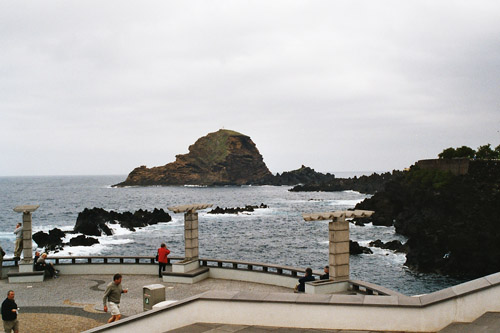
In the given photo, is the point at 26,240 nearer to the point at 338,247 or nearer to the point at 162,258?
the point at 162,258

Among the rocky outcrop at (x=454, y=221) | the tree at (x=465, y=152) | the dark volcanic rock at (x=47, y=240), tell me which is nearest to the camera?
the rocky outcrop at (x=454, y=221)

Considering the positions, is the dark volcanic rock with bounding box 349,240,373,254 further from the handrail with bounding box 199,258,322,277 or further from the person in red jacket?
the person in red jacket

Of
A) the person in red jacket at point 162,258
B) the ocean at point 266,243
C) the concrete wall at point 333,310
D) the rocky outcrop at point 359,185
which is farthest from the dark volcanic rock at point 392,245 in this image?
the rocky outcrop at point 359,185

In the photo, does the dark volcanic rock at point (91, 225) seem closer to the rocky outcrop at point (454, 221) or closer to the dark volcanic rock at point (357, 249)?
the dark volcanic rock at point (357, 249)

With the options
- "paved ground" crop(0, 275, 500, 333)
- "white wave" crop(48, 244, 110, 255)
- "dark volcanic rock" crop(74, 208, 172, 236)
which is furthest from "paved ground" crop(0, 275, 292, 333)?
"dark volcanic rock" crop(74, 208, 172, 236)

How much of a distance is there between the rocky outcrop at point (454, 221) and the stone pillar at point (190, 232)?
1245 inches

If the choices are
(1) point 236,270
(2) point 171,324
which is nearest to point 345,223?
(1) point 236,270

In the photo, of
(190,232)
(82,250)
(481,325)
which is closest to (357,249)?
(82,250)

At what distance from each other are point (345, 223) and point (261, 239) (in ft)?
173

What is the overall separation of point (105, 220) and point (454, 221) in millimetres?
55485

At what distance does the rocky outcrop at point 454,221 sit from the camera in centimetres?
4412

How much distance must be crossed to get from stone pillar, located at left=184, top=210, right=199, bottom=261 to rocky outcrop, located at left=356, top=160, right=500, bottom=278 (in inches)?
1245

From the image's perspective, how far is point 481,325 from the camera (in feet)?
28.8

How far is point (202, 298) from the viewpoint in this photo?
10.6 m
